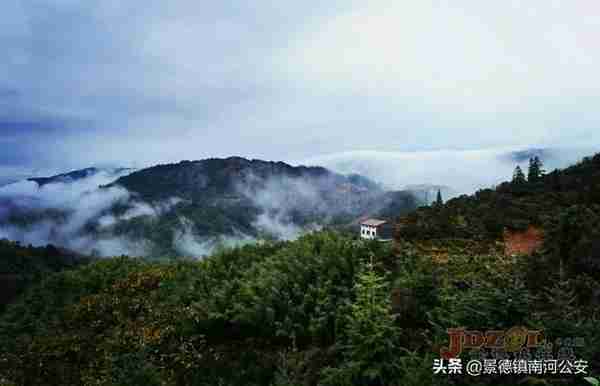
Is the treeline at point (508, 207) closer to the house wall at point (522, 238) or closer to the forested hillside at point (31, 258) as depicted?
the house wall at point (522, 238)

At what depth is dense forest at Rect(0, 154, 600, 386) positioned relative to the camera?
7.03 m

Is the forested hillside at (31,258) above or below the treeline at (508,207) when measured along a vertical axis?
below

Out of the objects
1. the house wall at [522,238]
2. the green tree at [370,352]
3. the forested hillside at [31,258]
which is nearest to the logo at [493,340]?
the green tree at [370,352]

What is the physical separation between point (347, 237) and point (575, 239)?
14.2ft

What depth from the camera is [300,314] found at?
9398 mm

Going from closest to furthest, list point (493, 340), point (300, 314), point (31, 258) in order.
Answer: point (493, 340)
point (300, 314)
point (31, 258)

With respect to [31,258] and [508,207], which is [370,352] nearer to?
[508,207]

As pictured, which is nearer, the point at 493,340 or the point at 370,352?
the point at 493,340

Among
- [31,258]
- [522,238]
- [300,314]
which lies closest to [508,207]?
[522,238]

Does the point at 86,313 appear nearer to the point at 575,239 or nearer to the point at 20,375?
the point at 20,375

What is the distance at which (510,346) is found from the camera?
249 inches

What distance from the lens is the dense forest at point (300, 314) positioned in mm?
7031

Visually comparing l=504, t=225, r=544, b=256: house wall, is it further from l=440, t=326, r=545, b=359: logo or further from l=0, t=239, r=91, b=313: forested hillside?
l=0, t=239, r=91, b=313: forested hillside

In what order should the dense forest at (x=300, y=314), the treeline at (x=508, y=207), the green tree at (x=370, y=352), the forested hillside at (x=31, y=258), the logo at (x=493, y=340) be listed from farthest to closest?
the forested hillside at (x=31, y=258)
the treeline at (x=508, y=207)
the green tree at (x=370, y=352)
the dense forest at (x=300, y=314)
the logo at (x=493, y=340)
